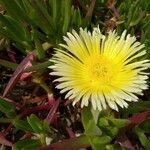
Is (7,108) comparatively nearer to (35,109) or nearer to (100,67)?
(35,109)

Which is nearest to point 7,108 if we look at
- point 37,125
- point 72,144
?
point 37,125

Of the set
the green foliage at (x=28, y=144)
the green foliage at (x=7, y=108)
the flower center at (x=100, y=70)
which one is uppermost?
the flower center at (x=100, y=70)

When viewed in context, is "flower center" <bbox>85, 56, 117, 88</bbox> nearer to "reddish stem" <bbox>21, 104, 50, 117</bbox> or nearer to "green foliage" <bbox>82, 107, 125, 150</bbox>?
"green foliage" <bbox>82, 107, 125, 150</bbox>

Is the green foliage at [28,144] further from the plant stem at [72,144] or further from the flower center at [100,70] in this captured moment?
the flower center at [100,70]

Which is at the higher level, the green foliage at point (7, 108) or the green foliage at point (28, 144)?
the green foliage at point (7, 108)

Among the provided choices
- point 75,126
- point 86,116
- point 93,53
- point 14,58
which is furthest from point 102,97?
point 14,58

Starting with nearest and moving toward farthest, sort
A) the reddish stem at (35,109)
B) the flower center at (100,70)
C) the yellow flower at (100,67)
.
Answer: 1. the yellow flower at (100,67)
2. the flower center at (100,70)
3. the reddish stem at (35,109)

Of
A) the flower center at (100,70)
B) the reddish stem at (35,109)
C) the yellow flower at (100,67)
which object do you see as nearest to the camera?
the yellow flower at (100,67)

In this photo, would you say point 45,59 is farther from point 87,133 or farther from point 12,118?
point 87,133

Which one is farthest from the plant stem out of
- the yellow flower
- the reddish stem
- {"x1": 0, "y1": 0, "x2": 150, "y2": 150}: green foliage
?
the reddish stem

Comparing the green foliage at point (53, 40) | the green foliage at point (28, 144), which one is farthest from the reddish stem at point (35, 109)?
the green foliage at point (28, 144)

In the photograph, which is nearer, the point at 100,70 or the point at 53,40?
the point at 100,70
